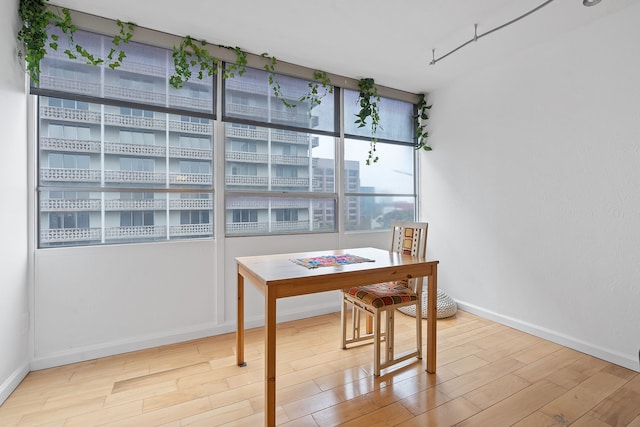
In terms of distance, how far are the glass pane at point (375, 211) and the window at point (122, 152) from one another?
5.01 ft

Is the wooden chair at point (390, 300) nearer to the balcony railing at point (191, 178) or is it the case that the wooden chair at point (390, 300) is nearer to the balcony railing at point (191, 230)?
the balcony railing at point (191, 230)

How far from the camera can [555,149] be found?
2523mm

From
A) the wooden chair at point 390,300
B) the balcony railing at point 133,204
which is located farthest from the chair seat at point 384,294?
the balcony railing at point 133,204

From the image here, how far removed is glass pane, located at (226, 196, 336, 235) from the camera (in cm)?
286

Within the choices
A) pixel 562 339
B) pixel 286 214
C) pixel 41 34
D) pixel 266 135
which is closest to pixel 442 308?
pixel 562 339

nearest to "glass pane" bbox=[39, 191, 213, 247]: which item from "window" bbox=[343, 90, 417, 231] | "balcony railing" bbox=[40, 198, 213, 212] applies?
"balcony railing" bbox=[40, 198, 213, 212]

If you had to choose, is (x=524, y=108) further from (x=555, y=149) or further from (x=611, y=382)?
(x=611, y=382)

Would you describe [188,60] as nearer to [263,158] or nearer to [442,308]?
[263,158]

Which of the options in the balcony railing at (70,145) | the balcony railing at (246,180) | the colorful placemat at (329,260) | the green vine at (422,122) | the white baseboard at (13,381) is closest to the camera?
the white baseboard at (13,381)

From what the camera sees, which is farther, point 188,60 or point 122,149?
point 188,60

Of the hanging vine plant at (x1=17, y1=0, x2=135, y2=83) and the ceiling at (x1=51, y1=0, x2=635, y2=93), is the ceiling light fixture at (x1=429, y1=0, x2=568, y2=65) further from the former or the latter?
the hanging vine plant at (x1=17, y1=0, x2=135, y2=83)

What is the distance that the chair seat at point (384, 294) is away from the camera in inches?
79.5

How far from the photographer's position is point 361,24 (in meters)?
Answer: 2.34

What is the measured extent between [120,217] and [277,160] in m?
1.42
